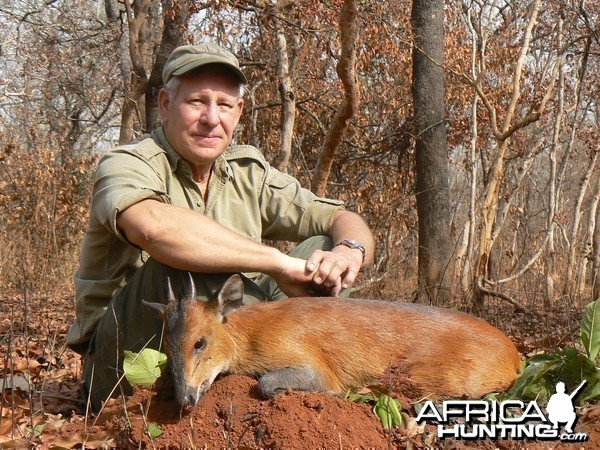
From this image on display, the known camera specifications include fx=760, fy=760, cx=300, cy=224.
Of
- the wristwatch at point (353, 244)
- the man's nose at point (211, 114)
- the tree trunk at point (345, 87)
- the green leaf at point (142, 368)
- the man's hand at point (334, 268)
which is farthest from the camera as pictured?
the tree trunk at point (345, 87)

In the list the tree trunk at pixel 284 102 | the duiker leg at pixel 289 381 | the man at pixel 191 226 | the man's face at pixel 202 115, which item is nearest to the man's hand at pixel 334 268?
the man at pixel 191 226

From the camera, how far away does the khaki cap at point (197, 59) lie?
4.31m

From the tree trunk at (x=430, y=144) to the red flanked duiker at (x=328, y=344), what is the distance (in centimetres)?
532

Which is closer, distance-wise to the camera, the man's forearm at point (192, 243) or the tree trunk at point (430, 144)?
the man's forearm at point (192, 243)

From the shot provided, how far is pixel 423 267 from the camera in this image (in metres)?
9.11

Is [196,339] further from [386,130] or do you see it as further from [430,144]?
[386,130]

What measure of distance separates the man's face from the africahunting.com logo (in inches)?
78.4

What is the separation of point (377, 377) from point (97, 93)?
20.6 m

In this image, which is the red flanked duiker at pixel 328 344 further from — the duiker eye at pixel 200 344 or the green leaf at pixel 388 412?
the green leaf at pixel 388 412

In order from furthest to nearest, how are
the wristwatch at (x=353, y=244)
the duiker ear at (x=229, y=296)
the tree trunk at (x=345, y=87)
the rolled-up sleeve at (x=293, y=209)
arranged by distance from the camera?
1. the tree trunk at (x=345, y=87)
2. the rolled-up sleeve at (x=293, y=209)
3. the wristwatch at (x=353, y=244)
4. the duiker ear at (x=229, y=296)

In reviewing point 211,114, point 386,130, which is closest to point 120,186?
point 211,114

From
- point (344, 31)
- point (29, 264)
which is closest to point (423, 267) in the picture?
point (344, 31)

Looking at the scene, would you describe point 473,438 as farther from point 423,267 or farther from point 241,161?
point 423,267

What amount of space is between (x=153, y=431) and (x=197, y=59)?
84.8 inches
